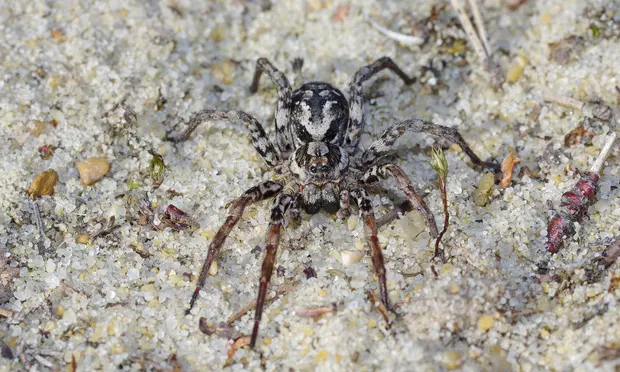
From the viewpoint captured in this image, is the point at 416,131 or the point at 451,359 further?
the point at 416,131

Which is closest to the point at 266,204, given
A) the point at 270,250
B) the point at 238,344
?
the point at 270,250

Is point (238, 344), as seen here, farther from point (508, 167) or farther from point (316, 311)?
point (508, 167)

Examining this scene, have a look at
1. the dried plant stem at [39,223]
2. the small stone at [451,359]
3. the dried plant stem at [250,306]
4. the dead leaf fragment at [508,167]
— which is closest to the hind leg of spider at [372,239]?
the small stone at [451,359]

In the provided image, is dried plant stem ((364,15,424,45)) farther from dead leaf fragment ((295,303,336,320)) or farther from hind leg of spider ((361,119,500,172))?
dead leaf fragment ((295,303,336,320))

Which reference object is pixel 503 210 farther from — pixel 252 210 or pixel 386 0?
pixel 386 0

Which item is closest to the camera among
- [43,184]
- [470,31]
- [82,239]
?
[82,239]

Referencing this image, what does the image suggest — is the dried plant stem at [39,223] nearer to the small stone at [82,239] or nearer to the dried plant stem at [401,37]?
the small stone at [82,239]

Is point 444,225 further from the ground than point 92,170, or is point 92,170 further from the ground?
point 92,170

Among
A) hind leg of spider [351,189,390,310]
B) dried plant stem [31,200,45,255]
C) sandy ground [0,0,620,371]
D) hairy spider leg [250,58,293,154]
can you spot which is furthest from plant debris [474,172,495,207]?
dried plant stem [31,200,45,255]
